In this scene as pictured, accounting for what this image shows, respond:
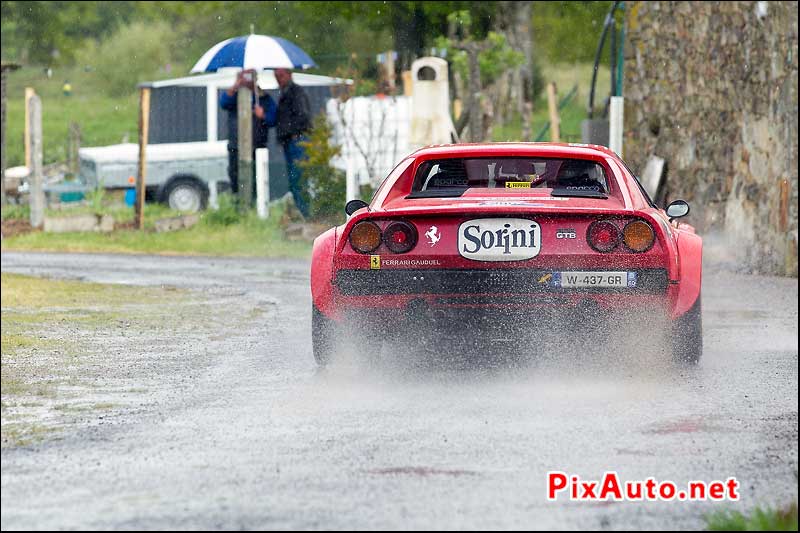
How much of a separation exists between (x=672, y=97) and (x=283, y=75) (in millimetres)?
5280

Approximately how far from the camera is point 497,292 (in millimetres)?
7555

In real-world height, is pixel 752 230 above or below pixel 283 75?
below

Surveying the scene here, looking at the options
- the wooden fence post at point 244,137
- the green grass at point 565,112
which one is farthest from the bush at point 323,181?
the green grass at point 565,112

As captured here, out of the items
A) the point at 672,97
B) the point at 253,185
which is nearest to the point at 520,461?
the point at 672,97

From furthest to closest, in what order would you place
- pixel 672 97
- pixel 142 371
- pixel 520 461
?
pixel 672 97 < pixel 142 371 < pixel 520 461

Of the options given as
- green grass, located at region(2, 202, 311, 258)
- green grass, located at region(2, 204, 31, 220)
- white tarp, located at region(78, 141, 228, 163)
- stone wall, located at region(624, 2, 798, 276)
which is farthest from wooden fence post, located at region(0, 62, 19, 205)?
stone wall, located at region(624, 2, 798, 276)

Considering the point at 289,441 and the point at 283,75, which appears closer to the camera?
the point at 289,441

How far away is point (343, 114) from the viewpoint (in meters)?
20.5

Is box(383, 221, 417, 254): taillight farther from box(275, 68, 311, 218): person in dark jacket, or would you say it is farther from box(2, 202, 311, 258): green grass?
box(275, 68, 311, 218): person in dark jacket

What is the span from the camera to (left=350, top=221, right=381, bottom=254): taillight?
7.69m

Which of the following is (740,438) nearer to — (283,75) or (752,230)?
(752,230)

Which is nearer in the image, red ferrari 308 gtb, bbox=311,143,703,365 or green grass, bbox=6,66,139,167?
red ferrari 308 gtb, bbox=311,143,703,365

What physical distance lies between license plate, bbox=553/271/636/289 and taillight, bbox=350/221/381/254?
0.89m

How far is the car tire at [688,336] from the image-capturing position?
25.8 feet
